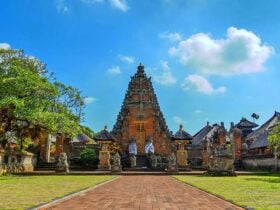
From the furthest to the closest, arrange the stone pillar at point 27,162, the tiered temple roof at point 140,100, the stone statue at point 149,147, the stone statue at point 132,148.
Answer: the tiered temple roof at point 140,100
the stone statue at point 149,147
the stone statue at point 132,148
the stone pillar at point 27,162

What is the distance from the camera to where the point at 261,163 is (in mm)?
44906

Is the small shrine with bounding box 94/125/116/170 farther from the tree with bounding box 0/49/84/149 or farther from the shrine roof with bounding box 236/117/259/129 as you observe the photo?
the shrine roof with bounding box 236/117/259/129

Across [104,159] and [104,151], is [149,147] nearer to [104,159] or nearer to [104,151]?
[104,151]

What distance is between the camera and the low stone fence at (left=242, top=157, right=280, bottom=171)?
136 feet

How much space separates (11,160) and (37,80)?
11670mm

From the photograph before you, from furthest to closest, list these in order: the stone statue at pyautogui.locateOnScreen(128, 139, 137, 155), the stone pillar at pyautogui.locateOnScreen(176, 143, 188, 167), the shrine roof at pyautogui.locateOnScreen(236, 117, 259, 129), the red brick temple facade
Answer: the shrine roof at pyautogui.locateOnScreen(236, 117, 259, 129), the red brick temple facade, the stone statue at pyautogui.locateOnScreen(128, 139, 137, 155), the stone pillar at pyautogui.locateOnScreen(176, 143, 188, 167)

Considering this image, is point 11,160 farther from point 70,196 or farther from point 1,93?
point 70,196

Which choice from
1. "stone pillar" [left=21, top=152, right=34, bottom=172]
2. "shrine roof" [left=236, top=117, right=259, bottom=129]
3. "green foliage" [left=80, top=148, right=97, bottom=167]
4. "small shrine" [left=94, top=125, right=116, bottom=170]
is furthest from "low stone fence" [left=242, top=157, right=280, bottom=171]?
"stone pillar" [left=21, top=152, right=34, bottom=172]

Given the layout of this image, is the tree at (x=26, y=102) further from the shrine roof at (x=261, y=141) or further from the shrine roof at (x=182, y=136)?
the shrine roof at (x=261, y=141)

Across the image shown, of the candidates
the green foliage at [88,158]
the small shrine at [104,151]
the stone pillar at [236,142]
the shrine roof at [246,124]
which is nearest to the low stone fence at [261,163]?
the stone pillar at [236,142]

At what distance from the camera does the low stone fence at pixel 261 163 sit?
41.5 metres

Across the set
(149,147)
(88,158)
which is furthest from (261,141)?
(88,158)

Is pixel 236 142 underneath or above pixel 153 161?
above

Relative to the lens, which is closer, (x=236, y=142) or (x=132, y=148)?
(x=236, y=142)
